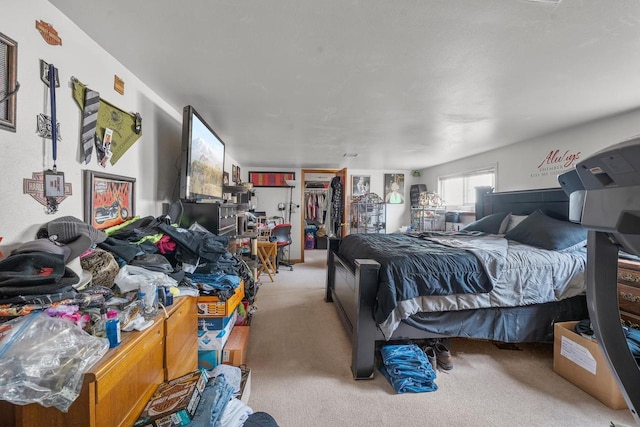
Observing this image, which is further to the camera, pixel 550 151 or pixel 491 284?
pixel 550 151

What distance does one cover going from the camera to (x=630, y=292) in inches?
78.5

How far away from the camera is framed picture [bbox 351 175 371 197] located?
6438 millimetres

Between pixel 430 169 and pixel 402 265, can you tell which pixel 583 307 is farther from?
pixel 430 169

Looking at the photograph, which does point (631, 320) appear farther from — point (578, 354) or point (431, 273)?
point (431, 273)

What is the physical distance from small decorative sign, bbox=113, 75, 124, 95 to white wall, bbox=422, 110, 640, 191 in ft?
12.6

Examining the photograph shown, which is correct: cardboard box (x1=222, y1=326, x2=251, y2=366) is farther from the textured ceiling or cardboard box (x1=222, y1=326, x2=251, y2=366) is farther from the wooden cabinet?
the textured ceiling

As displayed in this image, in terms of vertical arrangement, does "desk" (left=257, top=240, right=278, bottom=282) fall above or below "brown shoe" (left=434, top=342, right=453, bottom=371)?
above

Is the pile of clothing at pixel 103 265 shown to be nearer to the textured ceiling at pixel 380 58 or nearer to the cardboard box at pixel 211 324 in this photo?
the cardboard box at pixel 211 324

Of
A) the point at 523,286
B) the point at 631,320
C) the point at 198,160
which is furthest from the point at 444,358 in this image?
the point at 198,160

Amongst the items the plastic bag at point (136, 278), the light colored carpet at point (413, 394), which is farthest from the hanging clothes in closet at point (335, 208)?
the plastic bag at point (136, 278)

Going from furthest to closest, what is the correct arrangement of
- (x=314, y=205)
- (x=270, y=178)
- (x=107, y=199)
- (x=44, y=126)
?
(x=314, y=205)
(x=270, y=178)
(x=107, y=199)
(x=44, y=126)

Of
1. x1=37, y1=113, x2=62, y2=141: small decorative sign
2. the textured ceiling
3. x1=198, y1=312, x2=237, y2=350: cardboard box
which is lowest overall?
x1=198, y1=312, x2=237, y2=350: cardboard box

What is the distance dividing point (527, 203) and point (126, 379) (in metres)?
4.14

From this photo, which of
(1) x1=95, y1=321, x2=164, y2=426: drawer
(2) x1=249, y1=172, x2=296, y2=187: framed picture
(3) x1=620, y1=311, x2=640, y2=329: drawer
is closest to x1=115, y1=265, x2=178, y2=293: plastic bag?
(1) x1=95, y1=321, x2=164, y2=426: drawer
